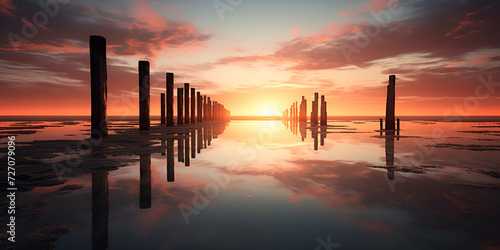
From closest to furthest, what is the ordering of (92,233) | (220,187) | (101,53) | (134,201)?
1. (92,233)
2. (134,201)
3. (220,187)
4. (101,53)

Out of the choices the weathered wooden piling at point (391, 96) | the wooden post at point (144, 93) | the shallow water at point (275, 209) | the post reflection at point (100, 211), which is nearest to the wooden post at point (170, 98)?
the wooden post at point (144, 93)

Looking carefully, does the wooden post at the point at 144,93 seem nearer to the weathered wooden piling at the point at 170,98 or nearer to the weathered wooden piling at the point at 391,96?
the weathered wooden piling at the point at 170,98

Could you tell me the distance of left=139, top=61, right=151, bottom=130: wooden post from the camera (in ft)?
57.1

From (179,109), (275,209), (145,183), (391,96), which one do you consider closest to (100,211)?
(145,183)

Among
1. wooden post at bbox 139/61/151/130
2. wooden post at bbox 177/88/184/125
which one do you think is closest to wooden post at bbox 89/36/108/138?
wooden post at bbox 139/61/151/130

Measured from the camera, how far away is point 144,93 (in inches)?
684

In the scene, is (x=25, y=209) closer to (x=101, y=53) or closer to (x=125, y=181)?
(x=125, y=181)

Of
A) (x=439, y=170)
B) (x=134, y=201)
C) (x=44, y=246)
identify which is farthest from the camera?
(x=439, y=170)

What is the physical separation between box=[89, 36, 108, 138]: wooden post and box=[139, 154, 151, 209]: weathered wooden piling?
5456mm

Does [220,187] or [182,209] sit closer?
[182,209]

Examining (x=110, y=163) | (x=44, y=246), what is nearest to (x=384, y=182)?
(x=44, y=246)

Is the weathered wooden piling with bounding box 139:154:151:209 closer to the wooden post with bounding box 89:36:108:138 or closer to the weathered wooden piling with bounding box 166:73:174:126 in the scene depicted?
the wooden post with bounding box 89:36:108:138

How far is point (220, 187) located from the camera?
15.6ft

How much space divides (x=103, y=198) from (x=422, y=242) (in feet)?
13.7
